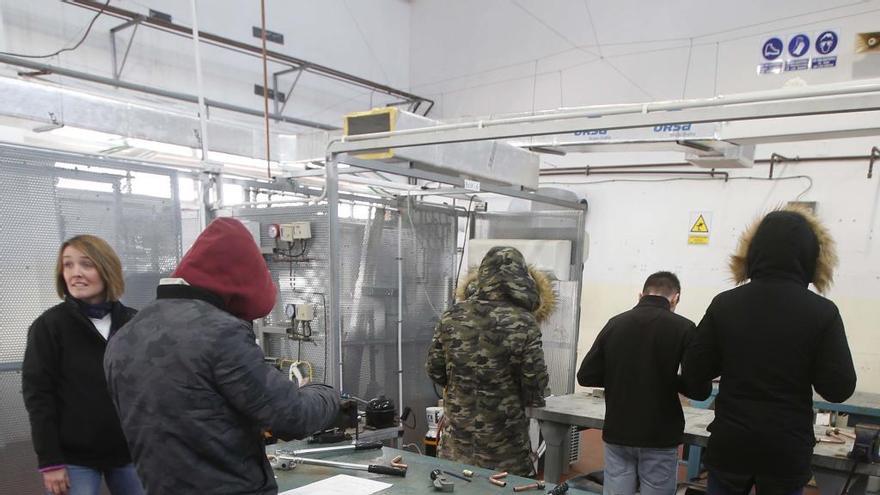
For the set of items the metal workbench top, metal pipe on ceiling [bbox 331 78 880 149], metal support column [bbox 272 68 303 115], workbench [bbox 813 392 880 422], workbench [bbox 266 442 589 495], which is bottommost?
workbench [bbox 813 392 880 422]

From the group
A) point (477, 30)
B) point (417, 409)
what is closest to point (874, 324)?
point (417, 409)

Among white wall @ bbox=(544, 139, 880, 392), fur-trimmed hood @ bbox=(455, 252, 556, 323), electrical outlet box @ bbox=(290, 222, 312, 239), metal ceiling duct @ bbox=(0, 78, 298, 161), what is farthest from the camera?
white wall @ bbox=(544, 139, 880, 392)

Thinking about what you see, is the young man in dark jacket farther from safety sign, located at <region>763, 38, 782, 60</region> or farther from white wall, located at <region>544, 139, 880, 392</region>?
safety sign, located at <region>763, 38, 782, 60</region>

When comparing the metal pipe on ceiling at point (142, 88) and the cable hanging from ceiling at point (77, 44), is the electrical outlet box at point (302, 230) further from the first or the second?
the cable hanging from ceiling at point (77, 44)

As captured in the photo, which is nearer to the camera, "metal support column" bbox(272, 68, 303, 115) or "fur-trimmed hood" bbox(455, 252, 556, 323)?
"fur-trimmed hood" bbox(455, 252, 556, 323)

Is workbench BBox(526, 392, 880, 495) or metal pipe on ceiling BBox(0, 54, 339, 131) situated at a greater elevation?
metal pipe on ceiling BBox(0, 54, 339, 131)

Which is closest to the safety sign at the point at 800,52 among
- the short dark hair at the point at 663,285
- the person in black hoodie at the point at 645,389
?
the short dark hair at the point at 663,285

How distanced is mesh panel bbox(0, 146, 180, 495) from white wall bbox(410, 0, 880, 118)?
4.32 m

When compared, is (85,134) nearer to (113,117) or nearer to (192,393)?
(113,117)

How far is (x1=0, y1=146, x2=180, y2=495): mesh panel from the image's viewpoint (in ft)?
7.41

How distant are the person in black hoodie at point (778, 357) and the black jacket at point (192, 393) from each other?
4.64ft

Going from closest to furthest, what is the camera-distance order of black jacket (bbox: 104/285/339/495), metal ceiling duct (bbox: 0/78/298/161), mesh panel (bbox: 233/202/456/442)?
black jacket (bbox: 104/285/339/495) → mesh panel (bbox: 233/202/456/442) → metal ceiling duct (bbox: 0/78/298/161)

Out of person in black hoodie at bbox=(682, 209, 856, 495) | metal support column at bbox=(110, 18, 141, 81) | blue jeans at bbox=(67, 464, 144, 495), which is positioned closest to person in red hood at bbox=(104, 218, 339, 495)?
blue jeans at bbox=(67, 464, 144, 495)

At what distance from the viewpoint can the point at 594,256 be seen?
5445mm
